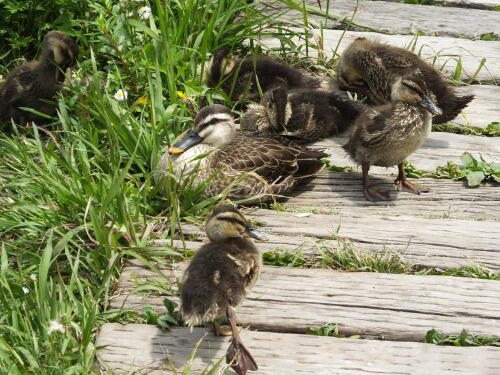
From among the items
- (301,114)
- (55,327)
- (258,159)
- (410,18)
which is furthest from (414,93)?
(55,327)

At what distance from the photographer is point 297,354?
4.06 metres

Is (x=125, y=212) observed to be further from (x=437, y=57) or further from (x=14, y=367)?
(x=437, y=57)

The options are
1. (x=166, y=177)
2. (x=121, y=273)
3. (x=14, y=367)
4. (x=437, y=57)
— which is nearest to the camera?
(x=14, y=367)

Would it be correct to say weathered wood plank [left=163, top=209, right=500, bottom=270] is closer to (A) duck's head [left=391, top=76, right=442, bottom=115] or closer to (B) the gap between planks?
(B) the gap between planks

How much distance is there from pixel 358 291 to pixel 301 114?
7.78 feet

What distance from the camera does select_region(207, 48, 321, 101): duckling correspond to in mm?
6965

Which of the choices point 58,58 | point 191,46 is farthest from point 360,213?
point 58,58

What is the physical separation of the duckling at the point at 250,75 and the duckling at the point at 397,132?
49.0 inches

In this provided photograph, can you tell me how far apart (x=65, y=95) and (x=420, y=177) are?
2834mm

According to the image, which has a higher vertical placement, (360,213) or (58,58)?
→ (58,58)

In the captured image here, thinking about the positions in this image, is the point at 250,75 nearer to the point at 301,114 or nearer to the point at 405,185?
the point at 301,114

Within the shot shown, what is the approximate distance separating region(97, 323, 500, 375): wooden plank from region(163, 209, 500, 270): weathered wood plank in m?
0.83

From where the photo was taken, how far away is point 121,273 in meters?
4.84

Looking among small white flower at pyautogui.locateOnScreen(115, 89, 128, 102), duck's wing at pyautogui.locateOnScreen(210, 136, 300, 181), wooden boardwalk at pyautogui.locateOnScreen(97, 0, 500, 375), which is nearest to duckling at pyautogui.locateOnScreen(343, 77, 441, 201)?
wooden boardwalk at pyautogui.locateOnScreen(97, 0, 500, 375)
